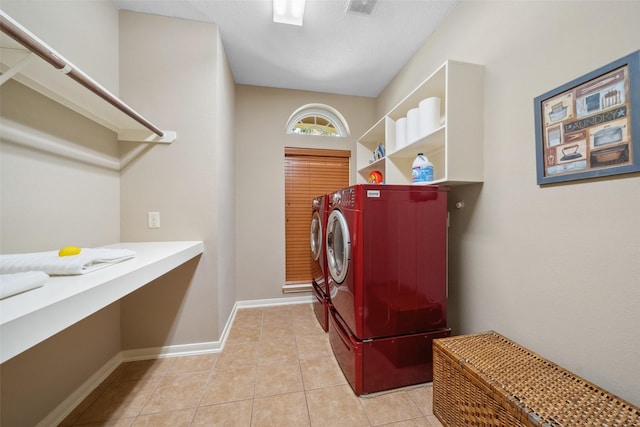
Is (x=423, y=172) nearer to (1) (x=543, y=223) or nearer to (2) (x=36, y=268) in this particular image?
(1) (x=543, y=223)

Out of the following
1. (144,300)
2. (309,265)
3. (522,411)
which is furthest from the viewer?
(309,265)

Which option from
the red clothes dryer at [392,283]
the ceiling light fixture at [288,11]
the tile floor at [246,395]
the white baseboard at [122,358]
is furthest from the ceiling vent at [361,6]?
the white baseboard at [122,358]

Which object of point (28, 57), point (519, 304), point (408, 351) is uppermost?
point (28, 57)

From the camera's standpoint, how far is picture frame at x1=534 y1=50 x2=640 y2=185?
0.83 metres

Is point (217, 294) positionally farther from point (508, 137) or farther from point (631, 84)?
point (631, 84)

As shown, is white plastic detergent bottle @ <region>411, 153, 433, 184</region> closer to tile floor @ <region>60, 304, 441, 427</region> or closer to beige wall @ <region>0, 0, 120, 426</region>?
tile floor @ <region>60, 304, 441, 427</region>

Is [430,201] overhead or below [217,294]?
overhead

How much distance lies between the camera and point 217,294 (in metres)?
1.82

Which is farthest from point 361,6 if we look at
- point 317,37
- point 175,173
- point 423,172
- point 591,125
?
point 175,173

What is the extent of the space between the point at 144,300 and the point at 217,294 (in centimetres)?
52

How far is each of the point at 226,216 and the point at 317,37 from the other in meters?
1.83

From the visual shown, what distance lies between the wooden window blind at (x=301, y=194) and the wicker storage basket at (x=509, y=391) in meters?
1.92

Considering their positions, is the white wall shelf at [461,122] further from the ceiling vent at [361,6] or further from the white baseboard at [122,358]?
the white baseboard at [122,358]

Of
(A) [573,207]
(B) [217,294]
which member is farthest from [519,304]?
(B) [217,294]
